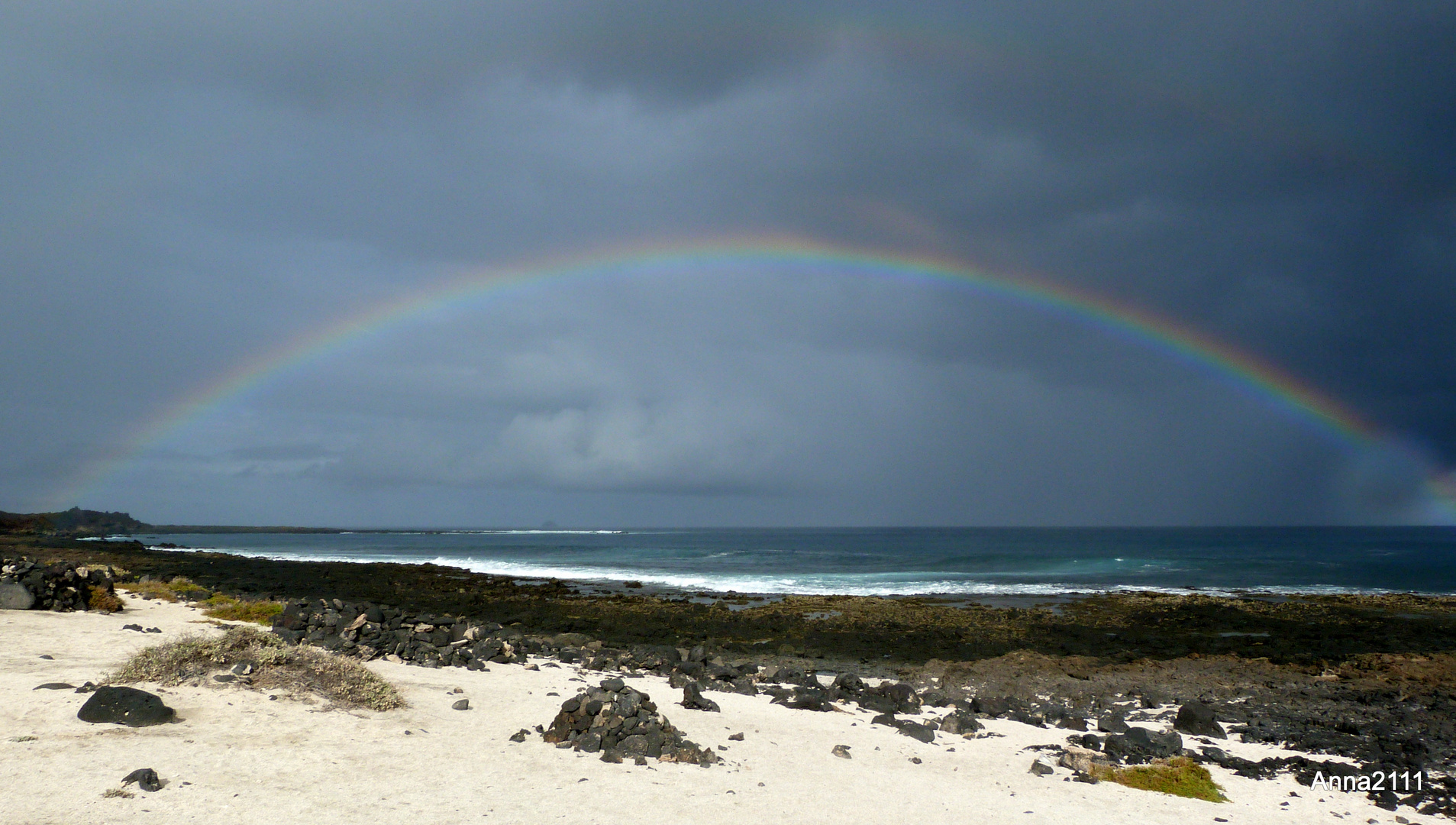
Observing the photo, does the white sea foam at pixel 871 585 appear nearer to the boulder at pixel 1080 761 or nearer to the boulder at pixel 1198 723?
the boulder at pixel 1198 723

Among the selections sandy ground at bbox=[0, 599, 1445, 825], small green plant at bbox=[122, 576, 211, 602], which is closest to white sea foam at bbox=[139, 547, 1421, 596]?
small green plant at bbox=[122, 576, 211, 602]

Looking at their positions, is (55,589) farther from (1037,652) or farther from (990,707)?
(1037,652)

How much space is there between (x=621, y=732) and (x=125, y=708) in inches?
230

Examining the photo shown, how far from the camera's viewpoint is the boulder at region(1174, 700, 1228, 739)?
1251 cm

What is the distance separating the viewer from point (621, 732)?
32.5 ft

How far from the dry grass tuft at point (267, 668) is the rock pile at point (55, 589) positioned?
32.5 feet

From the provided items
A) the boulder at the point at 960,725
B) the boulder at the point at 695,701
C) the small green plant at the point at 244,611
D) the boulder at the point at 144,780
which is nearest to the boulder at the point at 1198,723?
the boulder at the point at 960,725

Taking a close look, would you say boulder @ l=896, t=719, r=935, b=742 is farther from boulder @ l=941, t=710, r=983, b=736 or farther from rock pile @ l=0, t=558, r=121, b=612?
rock pile @ l=0, t=558, r=121, b=612

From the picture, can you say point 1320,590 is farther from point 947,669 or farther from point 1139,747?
point 1139,747

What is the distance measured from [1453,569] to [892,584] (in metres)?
54.0

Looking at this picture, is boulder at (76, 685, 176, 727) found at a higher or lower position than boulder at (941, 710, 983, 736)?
higher

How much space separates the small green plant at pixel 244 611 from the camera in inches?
796

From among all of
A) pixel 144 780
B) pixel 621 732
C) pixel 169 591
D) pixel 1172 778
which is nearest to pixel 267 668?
pixel 144 780

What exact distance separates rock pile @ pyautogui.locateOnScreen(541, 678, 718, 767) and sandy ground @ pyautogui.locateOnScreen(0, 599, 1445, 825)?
0.22 metres
